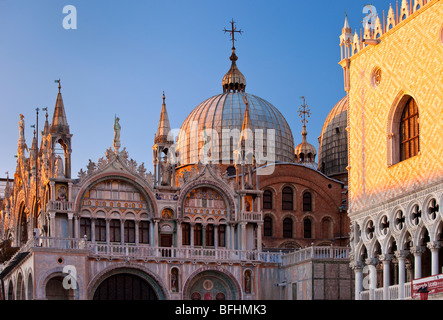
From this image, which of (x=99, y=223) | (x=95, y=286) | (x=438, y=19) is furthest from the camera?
(x=99, y=223)

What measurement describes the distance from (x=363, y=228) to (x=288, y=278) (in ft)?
25.0

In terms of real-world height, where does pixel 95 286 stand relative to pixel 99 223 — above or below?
below

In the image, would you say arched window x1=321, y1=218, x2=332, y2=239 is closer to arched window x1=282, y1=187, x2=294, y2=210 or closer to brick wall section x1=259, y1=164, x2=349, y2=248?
brick wall section x1=259, y1=164, x2=349, y2=248

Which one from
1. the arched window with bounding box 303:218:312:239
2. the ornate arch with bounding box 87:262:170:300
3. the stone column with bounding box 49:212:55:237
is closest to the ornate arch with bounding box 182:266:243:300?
the ornate arch with bounding box 87:262:170:300

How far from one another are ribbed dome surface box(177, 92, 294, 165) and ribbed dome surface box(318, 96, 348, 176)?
307cm

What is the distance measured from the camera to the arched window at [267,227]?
53250mm

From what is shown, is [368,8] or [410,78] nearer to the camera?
[410,78]

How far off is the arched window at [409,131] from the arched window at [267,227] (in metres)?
17.9

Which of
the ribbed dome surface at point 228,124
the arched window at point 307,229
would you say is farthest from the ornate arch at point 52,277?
the ribbed dome surface at point 228,124
